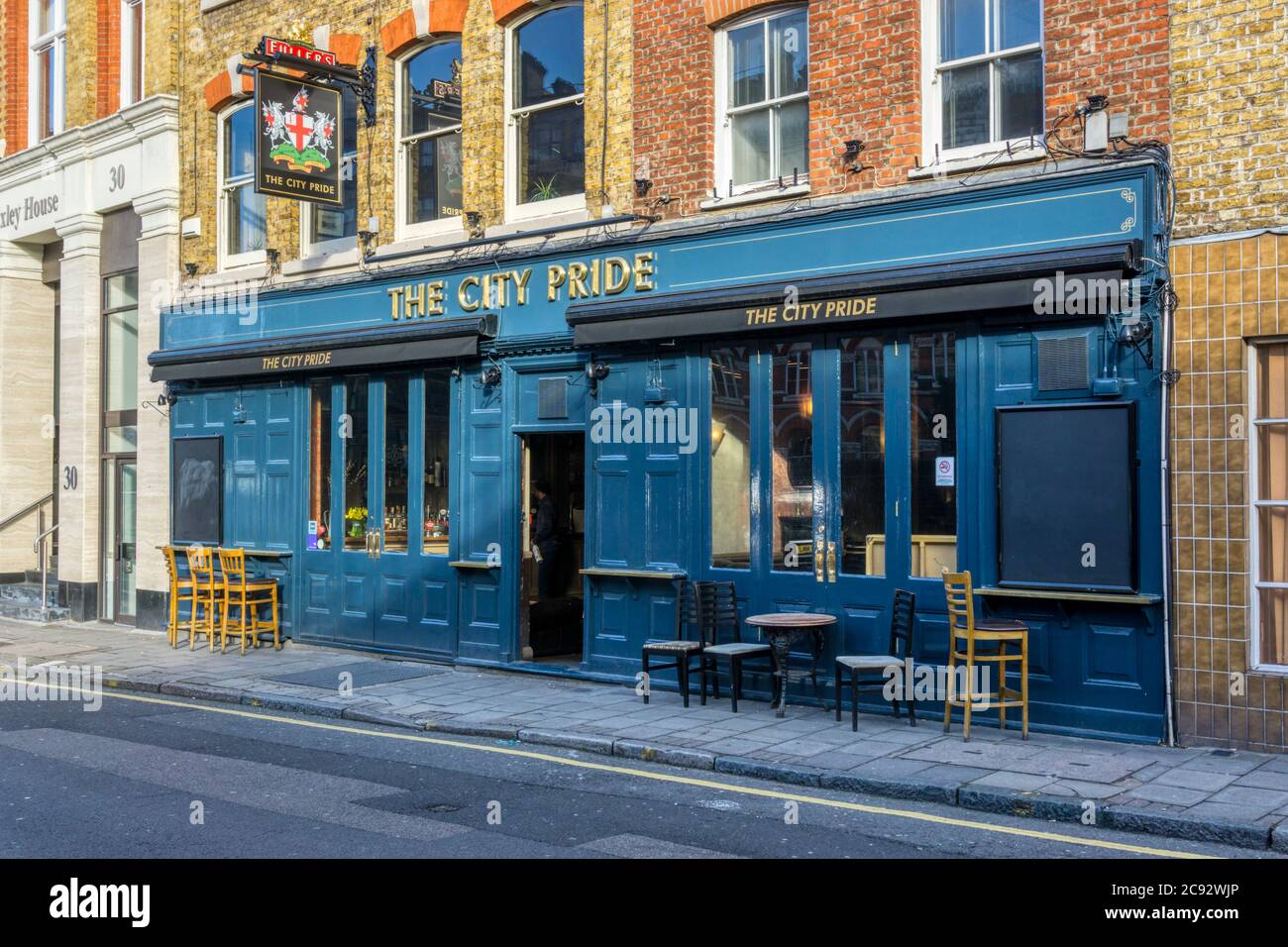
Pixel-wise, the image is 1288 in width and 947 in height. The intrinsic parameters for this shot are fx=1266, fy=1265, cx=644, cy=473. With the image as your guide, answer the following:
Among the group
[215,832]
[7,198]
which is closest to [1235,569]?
[215,832]

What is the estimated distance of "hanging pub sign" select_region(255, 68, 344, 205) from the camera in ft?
48.2

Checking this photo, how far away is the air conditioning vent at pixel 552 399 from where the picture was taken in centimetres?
1355

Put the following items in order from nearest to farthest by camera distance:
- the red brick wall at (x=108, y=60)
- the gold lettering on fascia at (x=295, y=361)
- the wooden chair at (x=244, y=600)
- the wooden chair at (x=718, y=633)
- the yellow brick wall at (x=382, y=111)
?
the wooden chair at (x=718, y=633), the yellow brick wall at (x=382, y=111), the gold lettering on fascia at (x=295, y=361), the wooden chair at (x=244, y=600), the red brick wall at (x=108, y=60)

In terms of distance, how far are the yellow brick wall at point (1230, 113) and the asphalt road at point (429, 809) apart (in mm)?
4910

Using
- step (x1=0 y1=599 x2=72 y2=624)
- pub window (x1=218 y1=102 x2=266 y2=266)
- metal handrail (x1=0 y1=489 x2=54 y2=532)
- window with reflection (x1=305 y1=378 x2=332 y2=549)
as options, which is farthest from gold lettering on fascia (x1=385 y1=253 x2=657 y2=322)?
metal handrail (x1=0 y1=489 x2=54 y2=532)

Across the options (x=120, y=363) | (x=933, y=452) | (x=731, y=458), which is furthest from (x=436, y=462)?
(x=120, y=363)

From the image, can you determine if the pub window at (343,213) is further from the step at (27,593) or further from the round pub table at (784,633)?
the round pub table at (784,633)

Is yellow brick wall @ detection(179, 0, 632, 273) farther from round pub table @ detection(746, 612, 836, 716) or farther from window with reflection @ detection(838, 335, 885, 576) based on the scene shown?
round pub table @ detection(746, 612, 836, 716)

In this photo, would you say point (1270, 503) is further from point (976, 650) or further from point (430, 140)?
point (430, 140)

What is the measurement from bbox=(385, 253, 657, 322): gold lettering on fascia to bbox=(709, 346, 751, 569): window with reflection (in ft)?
4.24

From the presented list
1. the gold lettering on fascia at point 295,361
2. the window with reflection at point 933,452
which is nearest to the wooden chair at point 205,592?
the gold lettering on fascia at point 295,361

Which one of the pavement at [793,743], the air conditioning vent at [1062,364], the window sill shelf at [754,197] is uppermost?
the window sill shelf at [754,197]

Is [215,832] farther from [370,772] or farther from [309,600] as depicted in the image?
[309,600]

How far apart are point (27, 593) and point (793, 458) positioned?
14.7 m
